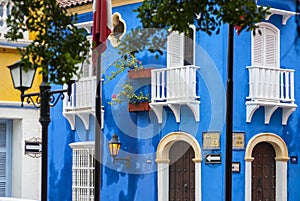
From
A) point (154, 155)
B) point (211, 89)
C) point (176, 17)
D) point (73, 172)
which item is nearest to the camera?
point (176, 17)

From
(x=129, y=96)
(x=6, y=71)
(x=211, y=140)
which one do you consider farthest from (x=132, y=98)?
(x=6, y=71)

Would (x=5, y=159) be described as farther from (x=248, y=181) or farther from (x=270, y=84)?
(x=270, y=84)

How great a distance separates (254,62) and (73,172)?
5859mm

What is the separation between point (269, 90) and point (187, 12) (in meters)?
13.1

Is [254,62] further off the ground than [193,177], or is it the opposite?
[254,62]

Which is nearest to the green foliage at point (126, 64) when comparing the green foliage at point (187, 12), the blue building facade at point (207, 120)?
the blue building facade at point (207, 120)

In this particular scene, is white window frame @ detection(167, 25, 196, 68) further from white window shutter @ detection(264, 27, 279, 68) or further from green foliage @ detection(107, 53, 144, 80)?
white window shutter @ detection(264, 27, 279, 68)

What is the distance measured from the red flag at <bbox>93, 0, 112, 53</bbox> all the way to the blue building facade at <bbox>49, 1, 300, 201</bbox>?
3856 millimetres

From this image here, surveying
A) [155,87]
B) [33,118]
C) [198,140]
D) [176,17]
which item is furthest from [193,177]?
[176,17]

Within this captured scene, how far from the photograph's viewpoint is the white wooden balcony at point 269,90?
19656mm

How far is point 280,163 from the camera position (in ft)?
68.0

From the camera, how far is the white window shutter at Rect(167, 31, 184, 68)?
2052 centimetres

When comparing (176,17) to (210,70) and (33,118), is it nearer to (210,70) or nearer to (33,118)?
(210,70)

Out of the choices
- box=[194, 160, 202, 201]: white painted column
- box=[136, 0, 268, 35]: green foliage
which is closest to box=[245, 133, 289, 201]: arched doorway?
box=[194, 160, 202, 201]: white painted column
